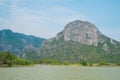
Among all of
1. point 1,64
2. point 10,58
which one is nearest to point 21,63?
point 10,58

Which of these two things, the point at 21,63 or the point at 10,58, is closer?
the point at 10,58

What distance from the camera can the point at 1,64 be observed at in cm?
12219

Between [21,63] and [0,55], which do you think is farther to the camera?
[21,63]

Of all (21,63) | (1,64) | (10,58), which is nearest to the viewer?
Result: (1,64)

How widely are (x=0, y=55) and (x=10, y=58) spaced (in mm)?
6326

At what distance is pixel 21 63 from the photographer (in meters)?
146

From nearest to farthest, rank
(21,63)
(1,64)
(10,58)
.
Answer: (1,64)
(10,58)
(21,63)

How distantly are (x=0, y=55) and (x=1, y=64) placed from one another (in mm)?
8100

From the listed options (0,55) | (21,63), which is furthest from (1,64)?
(21,63)

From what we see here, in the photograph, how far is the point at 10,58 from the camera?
133 metres

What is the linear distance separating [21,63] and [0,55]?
65.0ft

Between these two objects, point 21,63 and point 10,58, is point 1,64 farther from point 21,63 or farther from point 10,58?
point 21,63

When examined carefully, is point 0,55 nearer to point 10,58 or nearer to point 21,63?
point 10,58

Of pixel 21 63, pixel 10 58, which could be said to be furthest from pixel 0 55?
pixel 21 63
